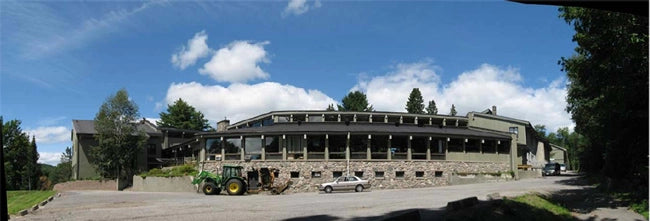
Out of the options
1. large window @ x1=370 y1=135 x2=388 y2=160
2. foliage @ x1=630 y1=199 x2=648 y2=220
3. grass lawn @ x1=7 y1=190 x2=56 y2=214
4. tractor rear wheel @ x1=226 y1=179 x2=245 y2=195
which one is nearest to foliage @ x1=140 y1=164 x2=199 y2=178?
grass lawn @ x1=7 y1=190 x2=56 y2=214

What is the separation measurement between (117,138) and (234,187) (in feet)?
87.3

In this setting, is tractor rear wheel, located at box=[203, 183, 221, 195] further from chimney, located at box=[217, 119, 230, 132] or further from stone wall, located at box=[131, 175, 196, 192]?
chimney, located at box=[217, 119, 230, 132]

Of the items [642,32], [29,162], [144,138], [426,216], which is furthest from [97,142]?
[642,32]

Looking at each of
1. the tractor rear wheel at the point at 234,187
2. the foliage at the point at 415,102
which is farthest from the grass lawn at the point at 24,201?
the foliage at the point at 415,102

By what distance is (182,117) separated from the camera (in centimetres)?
7962

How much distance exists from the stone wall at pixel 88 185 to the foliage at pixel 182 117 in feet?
101

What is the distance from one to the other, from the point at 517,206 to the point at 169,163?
158ft

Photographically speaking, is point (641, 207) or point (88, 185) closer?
point (641, 207)

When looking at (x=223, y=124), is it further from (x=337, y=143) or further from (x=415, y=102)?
(x=415, y=102)

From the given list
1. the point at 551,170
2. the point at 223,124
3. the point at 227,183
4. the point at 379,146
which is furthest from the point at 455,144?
the point at 223,124

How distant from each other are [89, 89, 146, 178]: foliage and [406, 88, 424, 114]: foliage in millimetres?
51636

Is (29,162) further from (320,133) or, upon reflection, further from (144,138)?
(320,133)

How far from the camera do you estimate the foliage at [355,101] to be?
86.6 m

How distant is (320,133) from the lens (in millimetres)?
37312
